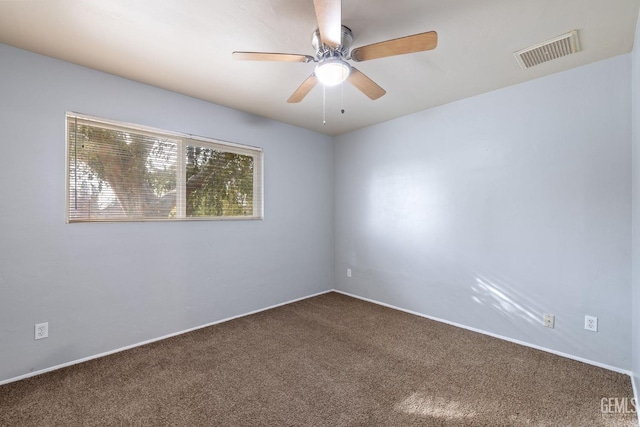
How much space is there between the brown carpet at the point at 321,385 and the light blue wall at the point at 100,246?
266 mm

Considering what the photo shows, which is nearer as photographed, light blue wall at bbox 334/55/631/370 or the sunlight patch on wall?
light blue wall at bbox 334/55/631/370

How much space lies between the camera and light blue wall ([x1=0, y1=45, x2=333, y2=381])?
2.11m

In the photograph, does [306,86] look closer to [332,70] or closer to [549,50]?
[332,70]

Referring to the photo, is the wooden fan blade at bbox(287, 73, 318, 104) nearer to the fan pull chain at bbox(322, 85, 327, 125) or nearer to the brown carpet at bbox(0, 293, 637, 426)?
the fan pull chain at bbox(322, 85, 327, 125)

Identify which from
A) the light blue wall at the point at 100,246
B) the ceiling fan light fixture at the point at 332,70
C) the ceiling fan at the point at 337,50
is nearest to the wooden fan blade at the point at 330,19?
the ceiling fan at the point at 337,50

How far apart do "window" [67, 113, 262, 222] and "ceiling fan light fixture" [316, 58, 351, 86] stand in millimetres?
1778

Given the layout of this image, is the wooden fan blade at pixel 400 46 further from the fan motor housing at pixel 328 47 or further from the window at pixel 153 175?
the window at pixel 153 175

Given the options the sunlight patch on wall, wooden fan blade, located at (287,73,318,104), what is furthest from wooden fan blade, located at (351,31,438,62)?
the sunlight patch on wall

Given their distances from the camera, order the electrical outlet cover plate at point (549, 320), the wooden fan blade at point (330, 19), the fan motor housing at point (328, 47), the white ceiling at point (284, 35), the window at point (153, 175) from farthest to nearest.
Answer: the electrical outlet cover plate at point (549, 320) → the window at point (153, 175) → the fan motor housing at point (328, 47) → the white ceiling at point (284, 35) → the wooden fan blade at point (330, 19)

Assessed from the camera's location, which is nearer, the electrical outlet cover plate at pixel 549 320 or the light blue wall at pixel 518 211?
the light blue wall at pixel 518 211

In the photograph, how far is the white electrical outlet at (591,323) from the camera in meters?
2.31

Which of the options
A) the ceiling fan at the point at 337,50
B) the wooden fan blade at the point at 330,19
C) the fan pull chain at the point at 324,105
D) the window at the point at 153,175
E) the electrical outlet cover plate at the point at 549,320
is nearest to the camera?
the wooden fan blade at the point at 330,19

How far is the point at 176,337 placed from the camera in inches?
111

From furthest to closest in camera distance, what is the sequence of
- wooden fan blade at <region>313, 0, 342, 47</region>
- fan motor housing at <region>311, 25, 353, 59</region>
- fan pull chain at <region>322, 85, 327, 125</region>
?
1. fan pull chain at <region>322, 85, 327, 125</region>
2. fan motor housing at <region>311, 25, 353, 59</region>
3. wooden fan blade at <region>313, 0, 342, 47</region>
